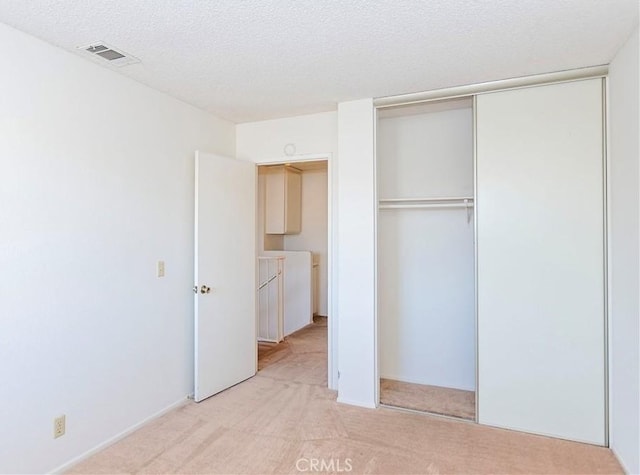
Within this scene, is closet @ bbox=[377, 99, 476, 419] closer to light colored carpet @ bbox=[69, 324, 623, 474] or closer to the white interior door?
light colored carpet @ bbox=[69, 324, 623, 474]

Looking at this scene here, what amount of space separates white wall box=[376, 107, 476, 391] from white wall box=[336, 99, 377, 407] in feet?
1.08

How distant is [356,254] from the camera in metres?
3.16

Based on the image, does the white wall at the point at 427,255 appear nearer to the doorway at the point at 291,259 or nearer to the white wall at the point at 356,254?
the white wall at the point at 356,254

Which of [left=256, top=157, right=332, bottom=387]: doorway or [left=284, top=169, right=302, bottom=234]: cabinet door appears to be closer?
[left=256, top=157, right=332, bottom=387]: doorway

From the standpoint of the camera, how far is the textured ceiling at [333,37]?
185cm

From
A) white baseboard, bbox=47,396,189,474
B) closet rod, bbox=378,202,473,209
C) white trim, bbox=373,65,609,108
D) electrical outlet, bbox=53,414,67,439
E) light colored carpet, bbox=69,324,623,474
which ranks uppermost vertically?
white trim, bbox=373,65,609,108

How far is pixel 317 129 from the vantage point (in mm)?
3533

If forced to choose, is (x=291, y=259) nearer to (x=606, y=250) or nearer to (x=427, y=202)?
(x=427, y=202)

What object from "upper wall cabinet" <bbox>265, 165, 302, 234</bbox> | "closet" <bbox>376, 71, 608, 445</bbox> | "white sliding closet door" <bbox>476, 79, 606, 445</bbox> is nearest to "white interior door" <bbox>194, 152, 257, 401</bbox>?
"closet" <bbox>376, 71, 608, 445</bbox>

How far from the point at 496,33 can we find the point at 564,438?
2.58 metres

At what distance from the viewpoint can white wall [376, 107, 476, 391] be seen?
3.42 meters

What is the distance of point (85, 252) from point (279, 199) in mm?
3791

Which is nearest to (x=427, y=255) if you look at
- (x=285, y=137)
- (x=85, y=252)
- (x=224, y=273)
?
(x=285, y=137)

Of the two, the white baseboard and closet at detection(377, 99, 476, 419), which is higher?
closet at detection(377, 99, 476, 419)
